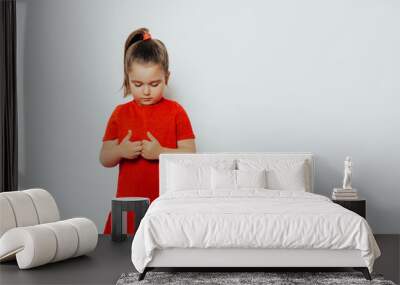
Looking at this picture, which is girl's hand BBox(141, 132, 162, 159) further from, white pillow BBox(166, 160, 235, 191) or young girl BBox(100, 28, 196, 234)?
white pillow BBox(166, 160, 235, 191)

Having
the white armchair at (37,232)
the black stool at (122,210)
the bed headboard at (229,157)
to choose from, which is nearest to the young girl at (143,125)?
the bed headboard at (229,157)

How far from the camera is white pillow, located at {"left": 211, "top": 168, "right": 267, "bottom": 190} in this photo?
21.1 ft

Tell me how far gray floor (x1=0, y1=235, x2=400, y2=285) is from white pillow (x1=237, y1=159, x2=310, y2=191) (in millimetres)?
1056

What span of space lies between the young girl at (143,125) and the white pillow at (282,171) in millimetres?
759

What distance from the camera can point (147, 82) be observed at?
23.9 ft

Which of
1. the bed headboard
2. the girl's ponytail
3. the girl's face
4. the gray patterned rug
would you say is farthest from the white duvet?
the girl's ponytail

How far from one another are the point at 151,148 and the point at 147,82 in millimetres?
745

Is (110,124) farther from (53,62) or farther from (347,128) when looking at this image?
(347,128)

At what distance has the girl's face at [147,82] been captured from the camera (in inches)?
286

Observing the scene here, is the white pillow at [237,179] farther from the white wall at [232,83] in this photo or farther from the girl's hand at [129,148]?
the girl's hand at [129,148]

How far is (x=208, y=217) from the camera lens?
15.9 feet

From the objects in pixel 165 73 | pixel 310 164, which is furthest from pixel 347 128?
pixel 165 73

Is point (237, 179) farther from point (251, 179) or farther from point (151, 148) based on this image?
point (151, 148)

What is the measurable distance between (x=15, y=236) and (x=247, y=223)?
1.88 meters
